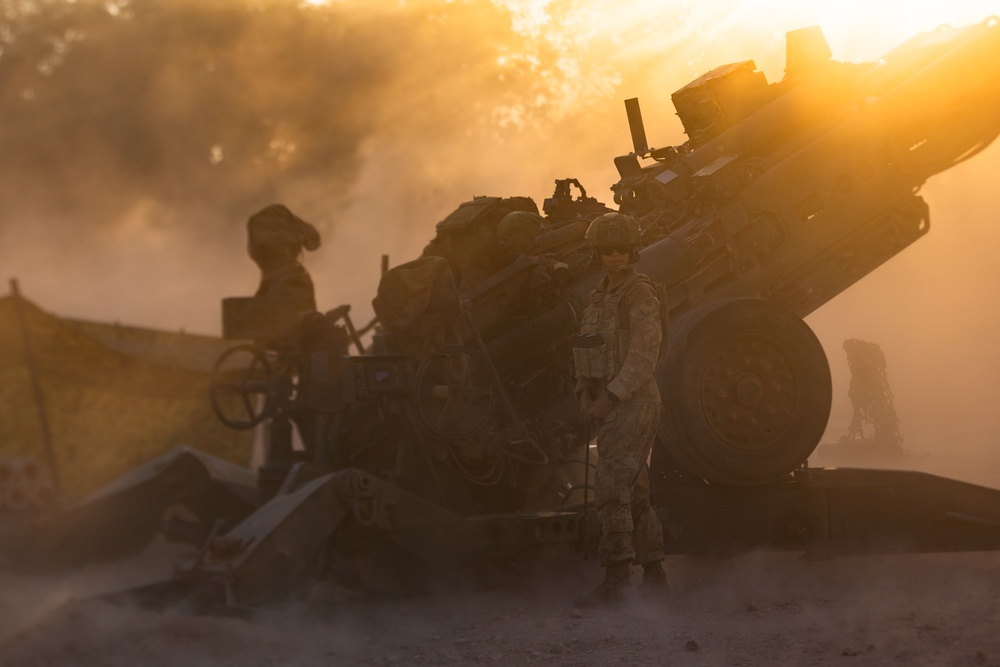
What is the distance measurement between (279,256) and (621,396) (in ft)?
7.16

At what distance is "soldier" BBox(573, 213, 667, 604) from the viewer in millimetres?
4996

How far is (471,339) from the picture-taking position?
5930 mm

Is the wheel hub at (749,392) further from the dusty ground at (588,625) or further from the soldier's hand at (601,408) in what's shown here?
the soldier's hand at (601,408)

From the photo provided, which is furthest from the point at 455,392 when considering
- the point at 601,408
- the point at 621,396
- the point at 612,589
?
the point at 612,589

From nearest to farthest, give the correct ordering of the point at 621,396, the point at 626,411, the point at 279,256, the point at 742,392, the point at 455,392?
the point at 621,396, the point at 626,411, the point at 455,392, the point at 742,392, the point at 279,256

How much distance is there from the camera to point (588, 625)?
4.62 m

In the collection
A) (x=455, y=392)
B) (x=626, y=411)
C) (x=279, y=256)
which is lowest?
(x=626, y=411)

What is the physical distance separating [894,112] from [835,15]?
15.6ft

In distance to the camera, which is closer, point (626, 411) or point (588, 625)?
point (588, 625)

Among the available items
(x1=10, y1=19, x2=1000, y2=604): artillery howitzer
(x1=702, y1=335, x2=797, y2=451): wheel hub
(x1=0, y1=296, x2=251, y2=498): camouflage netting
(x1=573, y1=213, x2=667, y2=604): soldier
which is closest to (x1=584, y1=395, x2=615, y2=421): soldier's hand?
(x1=573, y1=213, x2=667, y2=604): soldier

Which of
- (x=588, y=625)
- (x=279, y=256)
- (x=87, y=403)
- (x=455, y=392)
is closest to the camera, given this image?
(x=588, y=625)

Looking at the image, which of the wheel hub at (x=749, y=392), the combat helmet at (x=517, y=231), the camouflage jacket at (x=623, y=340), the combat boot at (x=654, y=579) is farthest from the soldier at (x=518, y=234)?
the combat boot at (x=654, y=579)

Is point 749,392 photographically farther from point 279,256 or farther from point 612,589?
point 279,256

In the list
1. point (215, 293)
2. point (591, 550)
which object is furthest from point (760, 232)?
point (215, 293)
